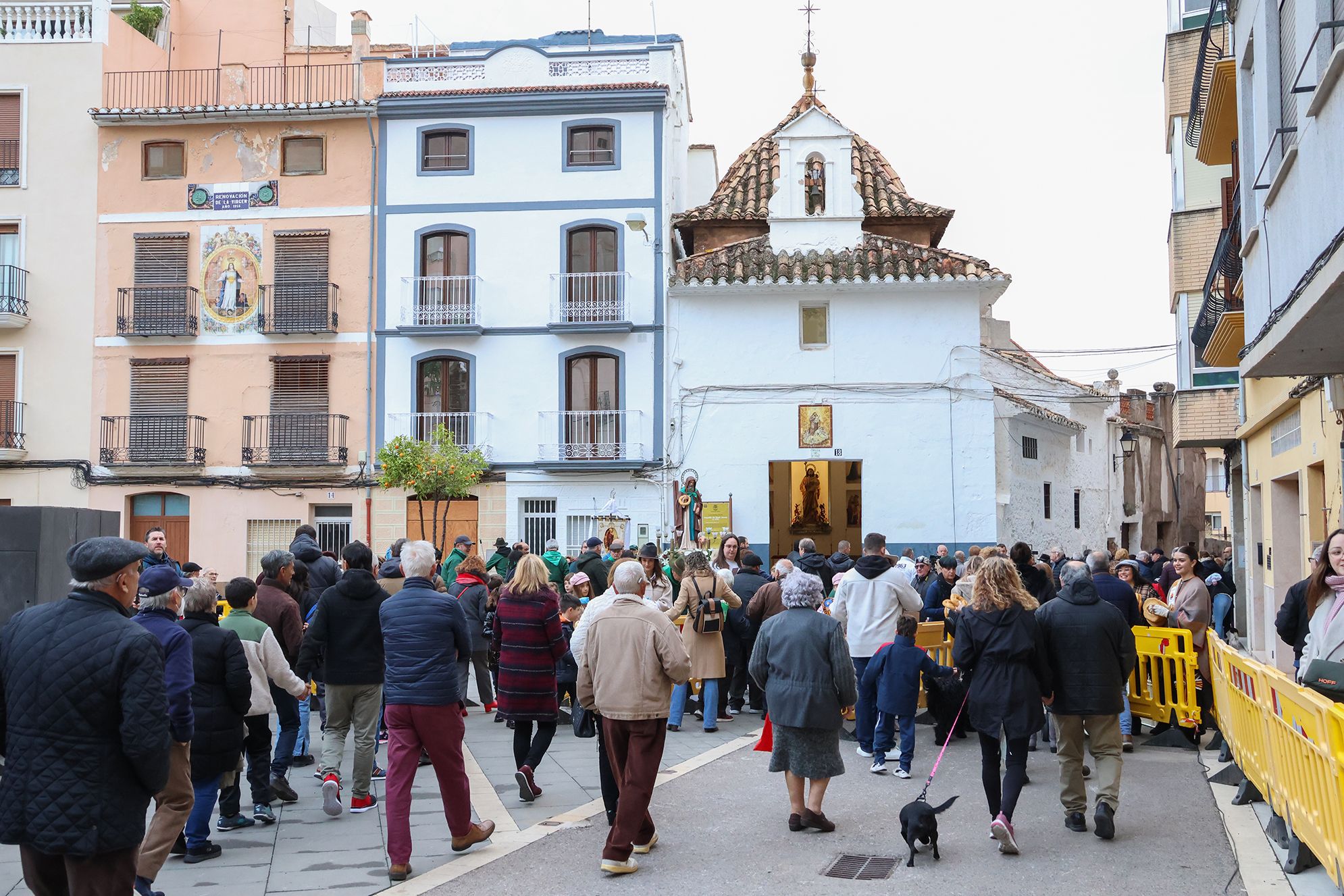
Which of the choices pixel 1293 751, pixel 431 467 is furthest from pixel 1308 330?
pixel 431 467

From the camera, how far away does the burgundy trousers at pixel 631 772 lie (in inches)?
288

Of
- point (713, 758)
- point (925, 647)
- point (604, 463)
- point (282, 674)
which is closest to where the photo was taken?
point (282, 674)

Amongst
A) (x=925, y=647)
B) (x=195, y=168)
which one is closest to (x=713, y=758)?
(x=925, y=647)

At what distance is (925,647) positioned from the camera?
12.7 metres

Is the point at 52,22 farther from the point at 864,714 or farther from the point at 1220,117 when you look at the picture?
the point at 864,714

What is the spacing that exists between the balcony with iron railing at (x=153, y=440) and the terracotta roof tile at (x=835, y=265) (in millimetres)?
11012

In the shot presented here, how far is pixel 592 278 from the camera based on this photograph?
26.4 m

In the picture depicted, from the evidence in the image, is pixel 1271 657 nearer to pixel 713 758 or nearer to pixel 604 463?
pixel 713 758

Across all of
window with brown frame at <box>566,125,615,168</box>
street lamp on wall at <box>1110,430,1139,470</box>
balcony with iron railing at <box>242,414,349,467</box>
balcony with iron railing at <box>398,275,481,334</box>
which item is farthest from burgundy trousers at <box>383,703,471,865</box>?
street lamp on wall at <box>1110,430,1139,470</box>

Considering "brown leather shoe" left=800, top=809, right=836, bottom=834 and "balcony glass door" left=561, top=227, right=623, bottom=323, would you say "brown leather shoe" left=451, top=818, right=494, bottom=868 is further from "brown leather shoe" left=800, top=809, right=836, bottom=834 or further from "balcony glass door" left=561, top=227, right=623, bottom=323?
"balcony glass door" left=561, top=227, right=623, bottom=323

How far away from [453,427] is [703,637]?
15.3 meters

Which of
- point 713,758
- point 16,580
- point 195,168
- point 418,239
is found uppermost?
point 195,168

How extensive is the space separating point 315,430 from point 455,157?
21.8 ft

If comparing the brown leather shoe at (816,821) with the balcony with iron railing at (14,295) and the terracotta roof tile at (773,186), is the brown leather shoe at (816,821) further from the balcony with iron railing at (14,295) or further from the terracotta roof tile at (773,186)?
the balcony with iron railing at (14,295)
